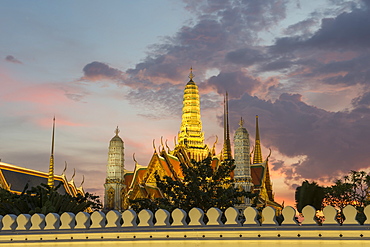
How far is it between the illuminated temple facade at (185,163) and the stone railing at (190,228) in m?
23.9

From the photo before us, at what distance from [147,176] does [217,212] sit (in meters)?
33.8

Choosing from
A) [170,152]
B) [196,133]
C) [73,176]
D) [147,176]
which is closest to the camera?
[147,176]

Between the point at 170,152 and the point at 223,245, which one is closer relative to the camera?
the point at 223,245

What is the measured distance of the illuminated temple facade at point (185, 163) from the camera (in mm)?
38750

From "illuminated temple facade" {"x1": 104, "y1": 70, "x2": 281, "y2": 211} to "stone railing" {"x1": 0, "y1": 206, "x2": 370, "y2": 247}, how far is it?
23853 mm

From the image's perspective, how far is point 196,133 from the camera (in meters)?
49.8

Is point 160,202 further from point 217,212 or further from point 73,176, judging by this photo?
point 73,176

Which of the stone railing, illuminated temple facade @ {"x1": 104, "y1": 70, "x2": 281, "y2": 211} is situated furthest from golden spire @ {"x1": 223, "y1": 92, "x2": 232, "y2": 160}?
the stone railing

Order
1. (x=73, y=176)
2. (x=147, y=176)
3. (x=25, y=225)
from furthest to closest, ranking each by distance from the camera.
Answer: (x=73, y=176) → (x=147, y=176) → (x=25, y=225)

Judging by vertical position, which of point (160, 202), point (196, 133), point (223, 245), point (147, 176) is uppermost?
point (196, 133)

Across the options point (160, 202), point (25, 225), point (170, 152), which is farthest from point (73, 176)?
point (25, 225)

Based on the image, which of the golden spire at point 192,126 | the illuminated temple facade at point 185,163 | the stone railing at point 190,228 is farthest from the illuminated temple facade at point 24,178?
the stone railing at point 190,228

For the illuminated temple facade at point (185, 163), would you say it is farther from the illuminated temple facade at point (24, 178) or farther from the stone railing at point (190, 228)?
the stone railing at point (190, 228)

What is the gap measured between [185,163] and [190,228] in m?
36.6
